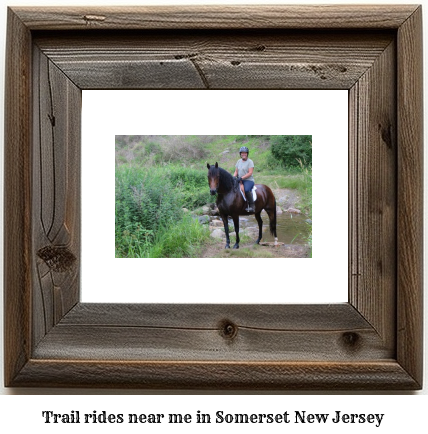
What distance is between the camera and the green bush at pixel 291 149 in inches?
24.8

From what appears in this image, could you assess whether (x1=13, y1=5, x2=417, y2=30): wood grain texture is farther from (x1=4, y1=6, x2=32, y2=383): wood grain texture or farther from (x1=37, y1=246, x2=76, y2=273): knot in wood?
(x1=37, y1=246, x2=76, y2=273): knot in wood

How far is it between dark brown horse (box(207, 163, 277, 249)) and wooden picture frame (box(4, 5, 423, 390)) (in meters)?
0.09

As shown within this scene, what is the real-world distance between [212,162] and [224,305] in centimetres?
17

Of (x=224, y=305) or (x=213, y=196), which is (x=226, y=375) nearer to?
(x=224, y=305)

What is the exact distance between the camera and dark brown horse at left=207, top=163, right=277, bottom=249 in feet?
2.08

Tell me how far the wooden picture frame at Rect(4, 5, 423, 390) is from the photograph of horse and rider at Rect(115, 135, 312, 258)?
0.19ft

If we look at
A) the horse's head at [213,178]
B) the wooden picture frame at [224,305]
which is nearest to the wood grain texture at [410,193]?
the wooden picture frame at [224,305]

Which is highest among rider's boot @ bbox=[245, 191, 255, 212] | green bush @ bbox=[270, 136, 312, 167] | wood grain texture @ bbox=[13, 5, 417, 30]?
wood grain texture @ bbox=[13, 5, 417, 30]

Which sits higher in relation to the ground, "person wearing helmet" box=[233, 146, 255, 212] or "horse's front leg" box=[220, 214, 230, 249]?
"person wearing helmet" box=[233, 146, 255, 212]

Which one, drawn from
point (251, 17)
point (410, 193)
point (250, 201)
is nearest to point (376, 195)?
point (410, 193)

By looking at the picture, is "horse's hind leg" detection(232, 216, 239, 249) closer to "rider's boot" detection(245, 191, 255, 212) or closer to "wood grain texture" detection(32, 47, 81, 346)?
"rider's boot" detection(245, 191, 255, 212)

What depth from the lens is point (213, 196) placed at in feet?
2.10

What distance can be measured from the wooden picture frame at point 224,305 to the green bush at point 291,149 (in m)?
0.05

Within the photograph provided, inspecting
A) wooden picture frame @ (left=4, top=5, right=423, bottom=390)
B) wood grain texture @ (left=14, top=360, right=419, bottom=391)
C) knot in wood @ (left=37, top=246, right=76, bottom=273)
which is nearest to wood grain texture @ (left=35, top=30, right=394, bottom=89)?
wooden picture frame @ (left=4, top=5, right=423, bottom=390)
